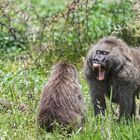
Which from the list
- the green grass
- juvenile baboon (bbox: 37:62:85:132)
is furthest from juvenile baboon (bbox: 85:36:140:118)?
juvenile baboon (bbox: 37:62:85:132)

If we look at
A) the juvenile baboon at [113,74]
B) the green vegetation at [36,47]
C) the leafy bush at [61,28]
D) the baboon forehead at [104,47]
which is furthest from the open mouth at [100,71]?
the leafy bush at [61,28]

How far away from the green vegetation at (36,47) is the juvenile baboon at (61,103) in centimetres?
16

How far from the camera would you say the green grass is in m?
8.62

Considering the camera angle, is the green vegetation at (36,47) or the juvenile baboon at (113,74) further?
the green vegetation at (36,47)

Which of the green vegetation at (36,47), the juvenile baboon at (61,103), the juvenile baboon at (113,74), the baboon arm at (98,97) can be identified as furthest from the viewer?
the green vegetation at (36,47)

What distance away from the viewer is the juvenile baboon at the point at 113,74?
961 cm

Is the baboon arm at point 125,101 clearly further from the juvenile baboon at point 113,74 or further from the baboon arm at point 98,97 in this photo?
the baboon arm at point 98,97

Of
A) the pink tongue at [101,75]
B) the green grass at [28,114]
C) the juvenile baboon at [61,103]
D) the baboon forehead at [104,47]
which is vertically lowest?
the green grass at [28,114]

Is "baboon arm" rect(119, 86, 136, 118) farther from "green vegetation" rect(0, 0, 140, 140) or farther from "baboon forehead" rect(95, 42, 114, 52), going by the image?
"baboon forehead" rect(95, 42, 114, 52)

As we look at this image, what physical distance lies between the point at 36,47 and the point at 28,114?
141 inches

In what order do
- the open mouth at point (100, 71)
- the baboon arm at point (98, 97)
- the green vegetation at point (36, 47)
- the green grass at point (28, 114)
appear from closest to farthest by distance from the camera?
the green grass at point (28, 114), the open mouth at point (100, 71), the baboon arm at point (98, 97), the green vegetation at point (36, 47)

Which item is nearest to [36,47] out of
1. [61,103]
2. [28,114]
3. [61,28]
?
[61,28]

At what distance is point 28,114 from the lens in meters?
10.1

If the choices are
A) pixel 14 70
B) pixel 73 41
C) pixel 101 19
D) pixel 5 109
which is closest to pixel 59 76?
pixel 5 109
